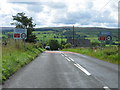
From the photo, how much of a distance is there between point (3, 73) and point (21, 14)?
1705 inches

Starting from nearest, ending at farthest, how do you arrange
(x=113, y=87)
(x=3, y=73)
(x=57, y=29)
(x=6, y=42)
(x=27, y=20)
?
(x=113, y=87), (x=3, y=73), (x=6, y=42), (x=27, y=20), (x=57, y=29)

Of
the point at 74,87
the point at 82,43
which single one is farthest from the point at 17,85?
the point at 82,43

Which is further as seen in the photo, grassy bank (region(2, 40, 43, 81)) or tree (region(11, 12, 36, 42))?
tree (region(11, 12, 36, 42))

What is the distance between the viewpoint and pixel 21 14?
52.3m

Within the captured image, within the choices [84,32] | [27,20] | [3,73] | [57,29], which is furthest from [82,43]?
[3,73]

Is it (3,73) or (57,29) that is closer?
(3,73)

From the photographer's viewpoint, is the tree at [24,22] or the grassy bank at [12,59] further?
the tree at [24,22]

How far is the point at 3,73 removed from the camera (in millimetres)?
10188

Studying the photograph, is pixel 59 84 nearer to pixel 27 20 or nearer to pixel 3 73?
pixel 3 73

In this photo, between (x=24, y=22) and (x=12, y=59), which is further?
(x=24, y=22)

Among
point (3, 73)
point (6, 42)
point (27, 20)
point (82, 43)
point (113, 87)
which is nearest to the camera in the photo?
point (113, 87)

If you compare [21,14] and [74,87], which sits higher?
[21,14]

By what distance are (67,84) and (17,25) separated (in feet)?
149

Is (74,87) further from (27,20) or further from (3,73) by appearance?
(27,20)
